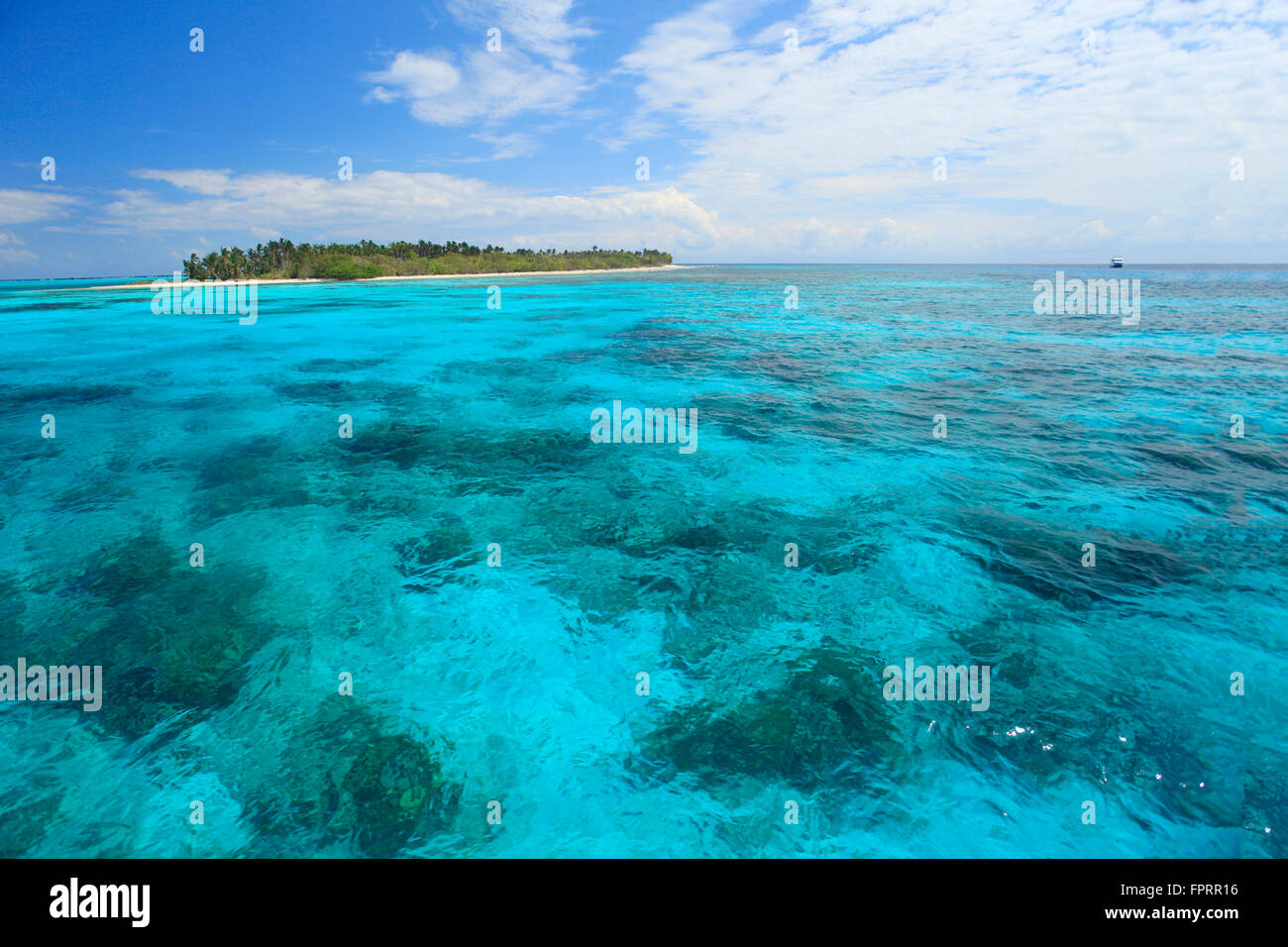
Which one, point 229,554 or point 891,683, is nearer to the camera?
point 891,683

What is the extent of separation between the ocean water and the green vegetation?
11097cm

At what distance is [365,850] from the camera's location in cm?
486

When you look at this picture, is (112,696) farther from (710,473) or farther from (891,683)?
(710,473)

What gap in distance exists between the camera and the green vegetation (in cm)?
10588

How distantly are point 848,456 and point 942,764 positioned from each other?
927 cm
